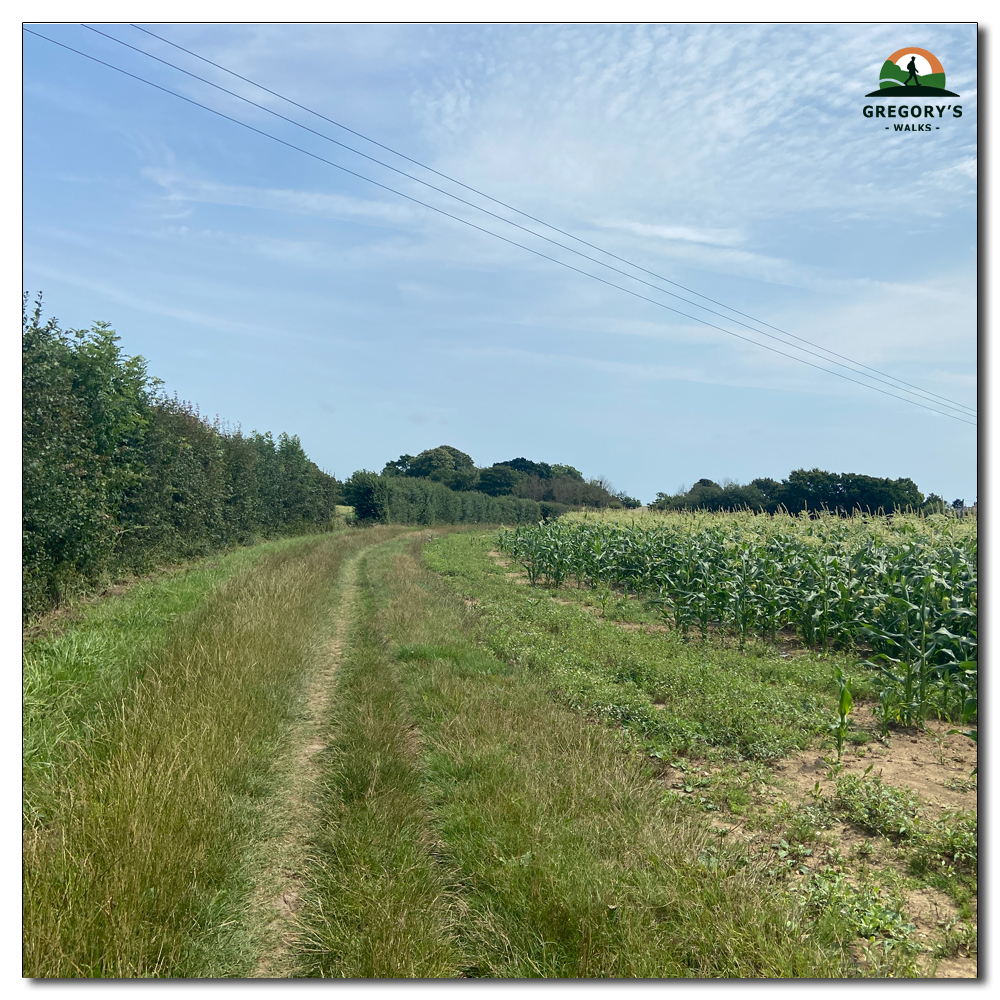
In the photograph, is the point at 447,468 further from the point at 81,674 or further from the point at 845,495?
the point at 81,674

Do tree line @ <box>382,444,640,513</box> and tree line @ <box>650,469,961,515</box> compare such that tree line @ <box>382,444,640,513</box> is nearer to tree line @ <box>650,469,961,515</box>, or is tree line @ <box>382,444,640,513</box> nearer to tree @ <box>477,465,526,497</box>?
tree @ <box>477,465,526,497</box>

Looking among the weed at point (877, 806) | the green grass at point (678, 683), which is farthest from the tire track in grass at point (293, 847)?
the weed at point (877, 806)

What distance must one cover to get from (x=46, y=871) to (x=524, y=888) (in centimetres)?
232

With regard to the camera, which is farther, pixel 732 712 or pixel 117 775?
pixel 732 712

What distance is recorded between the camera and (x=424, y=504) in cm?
5428

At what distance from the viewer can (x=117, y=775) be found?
142 inches

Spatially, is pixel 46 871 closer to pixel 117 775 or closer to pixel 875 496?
pixel 117 775

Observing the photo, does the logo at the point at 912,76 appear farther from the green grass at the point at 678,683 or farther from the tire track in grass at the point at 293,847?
the tire track in grass at the point at 293,847

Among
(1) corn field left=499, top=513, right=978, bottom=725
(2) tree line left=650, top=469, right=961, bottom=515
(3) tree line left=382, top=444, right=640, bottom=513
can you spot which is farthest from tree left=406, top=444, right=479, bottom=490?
(1) corn field left=499, top=513, right=978, bottom=725

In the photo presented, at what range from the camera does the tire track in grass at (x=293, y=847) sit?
2.85 m

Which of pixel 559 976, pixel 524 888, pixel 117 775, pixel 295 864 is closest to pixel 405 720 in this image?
pixel 295 864

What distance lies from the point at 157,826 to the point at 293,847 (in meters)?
0.87

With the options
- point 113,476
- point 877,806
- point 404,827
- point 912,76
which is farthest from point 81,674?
point 113,476

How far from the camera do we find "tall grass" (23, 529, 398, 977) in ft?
8.48
